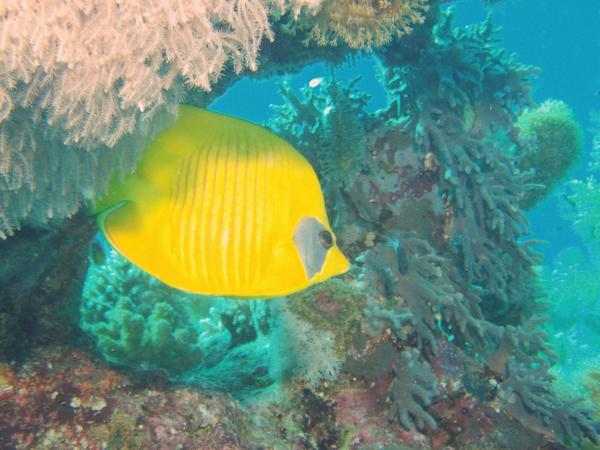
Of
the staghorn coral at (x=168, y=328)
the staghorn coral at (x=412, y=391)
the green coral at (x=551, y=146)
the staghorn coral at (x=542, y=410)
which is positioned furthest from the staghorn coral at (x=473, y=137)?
the staghorn coral at (x=168, y=328)

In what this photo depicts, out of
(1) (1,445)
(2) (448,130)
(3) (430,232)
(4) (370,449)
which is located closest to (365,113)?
(2) (448,130)

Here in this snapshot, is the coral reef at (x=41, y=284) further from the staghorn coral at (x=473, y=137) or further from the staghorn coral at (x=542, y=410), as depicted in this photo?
the staghorn coral at (x=542, y=410)

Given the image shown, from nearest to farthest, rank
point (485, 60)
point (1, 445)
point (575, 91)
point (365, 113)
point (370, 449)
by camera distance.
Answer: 1. point (1, 445)
2. point (370, 449)
3. point (365, 113)
4. point (485, 60)
5. point (575, 91)

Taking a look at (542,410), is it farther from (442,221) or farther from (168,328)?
(168,328)


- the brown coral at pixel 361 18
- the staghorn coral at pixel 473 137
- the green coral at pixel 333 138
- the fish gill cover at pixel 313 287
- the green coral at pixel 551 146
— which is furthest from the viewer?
the green coral at pixel 551 146

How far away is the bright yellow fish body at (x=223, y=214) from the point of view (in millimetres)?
1366

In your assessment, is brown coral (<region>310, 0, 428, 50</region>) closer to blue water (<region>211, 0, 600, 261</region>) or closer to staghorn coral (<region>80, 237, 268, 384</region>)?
staghorn coral (<region>80, 237, 268, 384</region>)

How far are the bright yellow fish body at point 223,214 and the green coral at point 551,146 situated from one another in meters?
5.37

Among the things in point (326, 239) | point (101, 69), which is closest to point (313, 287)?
point (326, 239)

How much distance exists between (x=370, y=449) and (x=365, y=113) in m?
2.77

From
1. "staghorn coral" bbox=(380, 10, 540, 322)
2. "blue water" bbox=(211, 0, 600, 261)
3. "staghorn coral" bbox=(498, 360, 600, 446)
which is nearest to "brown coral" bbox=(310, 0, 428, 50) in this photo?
Result: "staghorn coral" bbox=(380, 10, 540, 322)

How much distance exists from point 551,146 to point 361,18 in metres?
5.07

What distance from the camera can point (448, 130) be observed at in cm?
394

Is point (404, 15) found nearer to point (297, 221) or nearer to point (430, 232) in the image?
point (297, 221)
